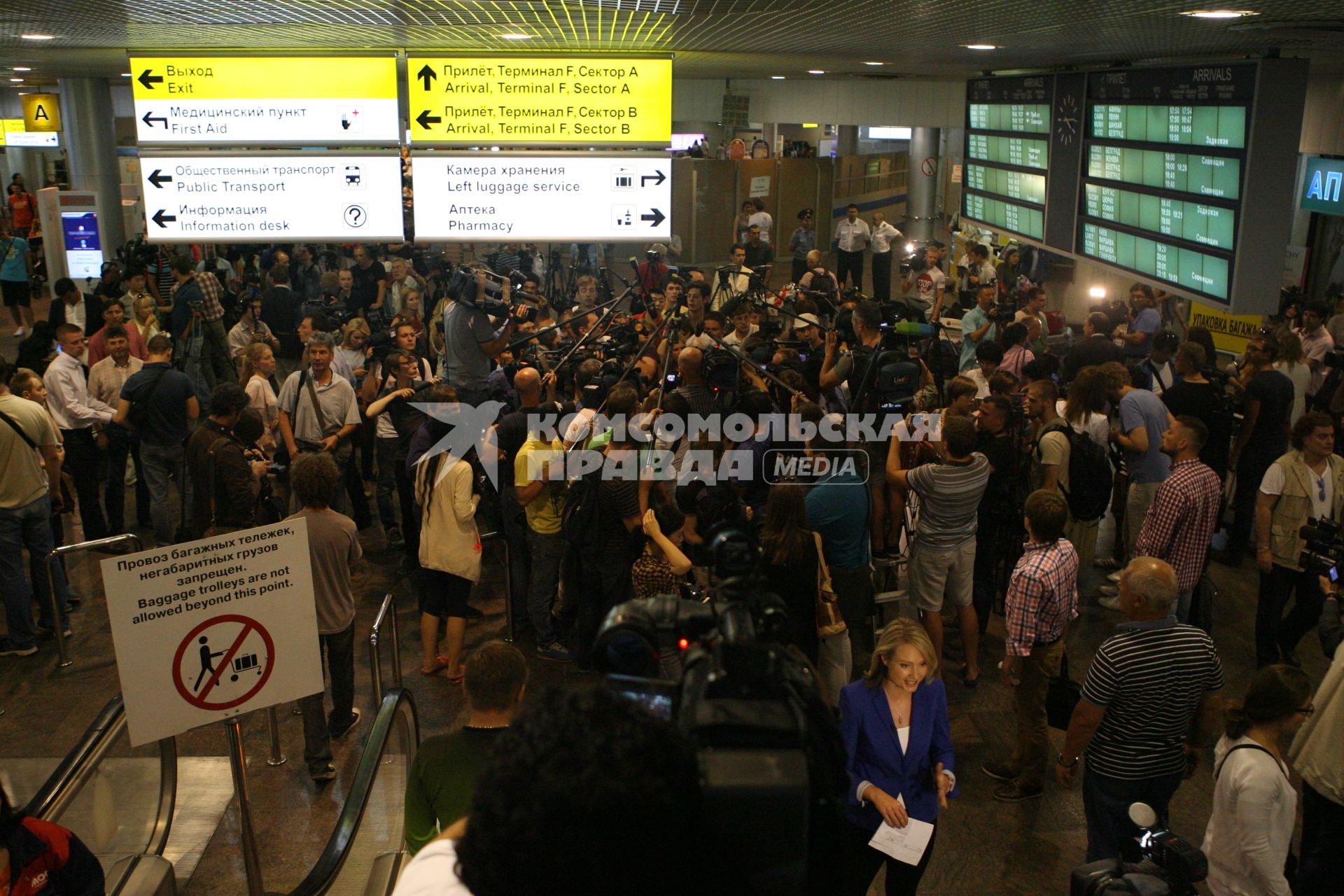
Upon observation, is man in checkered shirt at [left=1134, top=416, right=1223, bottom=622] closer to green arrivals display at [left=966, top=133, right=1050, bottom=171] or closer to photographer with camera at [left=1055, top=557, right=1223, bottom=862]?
photographer with camera at [left=1055, top=557, right=1223, bottom=862]

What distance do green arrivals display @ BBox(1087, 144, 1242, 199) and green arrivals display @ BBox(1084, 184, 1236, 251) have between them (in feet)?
0.27

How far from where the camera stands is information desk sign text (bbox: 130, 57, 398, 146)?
→ 5.76 meters

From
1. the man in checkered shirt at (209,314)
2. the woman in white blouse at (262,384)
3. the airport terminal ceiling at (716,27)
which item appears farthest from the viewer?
the man in checkered shirt at (209,314)

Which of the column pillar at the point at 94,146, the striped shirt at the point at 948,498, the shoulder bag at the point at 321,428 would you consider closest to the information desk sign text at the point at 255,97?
the shoulder bag at the point at 321,428

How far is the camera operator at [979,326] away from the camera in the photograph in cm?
877

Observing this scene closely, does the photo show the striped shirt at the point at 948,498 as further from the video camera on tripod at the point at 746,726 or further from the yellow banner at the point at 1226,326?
the yellow banner at the point at 1226,326

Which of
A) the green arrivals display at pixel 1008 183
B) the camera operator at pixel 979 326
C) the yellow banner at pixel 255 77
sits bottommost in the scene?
the camera operator at pixel 979 326

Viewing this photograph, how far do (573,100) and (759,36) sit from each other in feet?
5.39

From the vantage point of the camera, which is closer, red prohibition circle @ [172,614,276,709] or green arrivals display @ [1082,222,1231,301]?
red prohibition circle @ [172,614,276,709]

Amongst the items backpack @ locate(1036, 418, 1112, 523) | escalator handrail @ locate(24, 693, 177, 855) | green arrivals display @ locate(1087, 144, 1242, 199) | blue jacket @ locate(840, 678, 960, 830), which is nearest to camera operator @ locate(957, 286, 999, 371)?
green arrivals display @ locate(1087, 144, 1242, 199)

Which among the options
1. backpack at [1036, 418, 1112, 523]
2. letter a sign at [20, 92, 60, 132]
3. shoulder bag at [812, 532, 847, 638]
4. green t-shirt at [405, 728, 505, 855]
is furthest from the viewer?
letter a sign at [20, 92, 60, 132]

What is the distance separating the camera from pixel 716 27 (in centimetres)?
605

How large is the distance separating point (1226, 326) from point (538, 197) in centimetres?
775

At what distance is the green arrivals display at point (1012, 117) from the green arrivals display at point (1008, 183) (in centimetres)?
34
